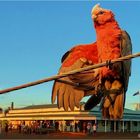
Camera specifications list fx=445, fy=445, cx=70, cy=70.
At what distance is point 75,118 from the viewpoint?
62406 millimetres

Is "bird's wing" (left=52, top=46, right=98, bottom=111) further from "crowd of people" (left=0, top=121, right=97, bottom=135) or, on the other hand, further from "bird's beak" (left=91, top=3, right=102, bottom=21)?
"crowd of people" (left=0, top=121, right=97, bottom=135)

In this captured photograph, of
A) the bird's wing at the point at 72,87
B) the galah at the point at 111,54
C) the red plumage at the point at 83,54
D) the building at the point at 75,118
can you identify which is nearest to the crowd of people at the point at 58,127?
the building at the point at 75,118

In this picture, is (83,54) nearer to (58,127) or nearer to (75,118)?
(58,127)

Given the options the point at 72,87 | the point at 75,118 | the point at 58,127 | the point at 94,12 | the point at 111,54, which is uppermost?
the point at 94,12

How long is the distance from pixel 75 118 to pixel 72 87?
5265cm

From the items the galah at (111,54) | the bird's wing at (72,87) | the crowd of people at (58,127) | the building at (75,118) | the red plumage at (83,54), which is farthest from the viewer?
the building at (75,118)

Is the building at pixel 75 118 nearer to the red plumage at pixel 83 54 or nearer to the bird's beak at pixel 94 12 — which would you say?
the red plumage at pixel 83 54

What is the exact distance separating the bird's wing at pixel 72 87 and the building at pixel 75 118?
4483 cm

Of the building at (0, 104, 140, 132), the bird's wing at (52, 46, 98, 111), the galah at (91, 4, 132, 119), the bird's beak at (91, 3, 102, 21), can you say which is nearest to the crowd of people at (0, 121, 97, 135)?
the building at (0, 104, 140, 132)

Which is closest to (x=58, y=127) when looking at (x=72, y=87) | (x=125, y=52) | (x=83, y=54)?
(x=72, y=87)

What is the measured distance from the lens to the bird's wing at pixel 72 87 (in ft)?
32.2

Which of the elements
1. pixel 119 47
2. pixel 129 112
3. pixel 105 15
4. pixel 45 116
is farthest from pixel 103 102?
pixel 129 112

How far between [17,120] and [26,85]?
73715 mm

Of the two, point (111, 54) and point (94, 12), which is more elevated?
point (94, 12)
